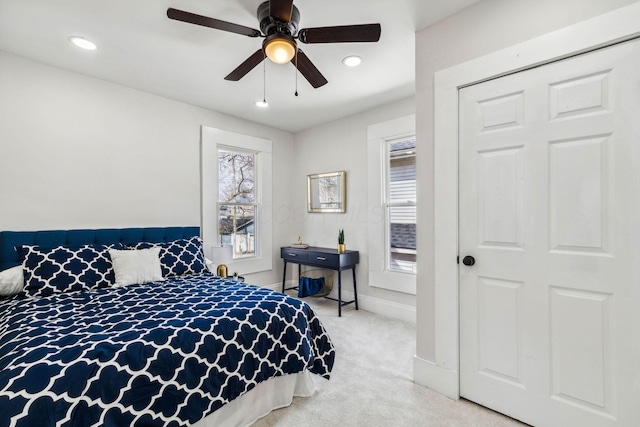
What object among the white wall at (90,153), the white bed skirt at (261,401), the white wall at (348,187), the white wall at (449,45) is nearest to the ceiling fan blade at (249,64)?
the white wall at (449,45)

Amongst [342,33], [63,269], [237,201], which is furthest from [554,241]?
[237,201]

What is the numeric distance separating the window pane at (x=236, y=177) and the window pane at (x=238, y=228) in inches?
5.2

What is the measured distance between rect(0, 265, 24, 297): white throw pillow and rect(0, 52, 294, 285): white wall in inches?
18.9

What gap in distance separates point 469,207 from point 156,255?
8.79ft

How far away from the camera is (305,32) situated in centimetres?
175

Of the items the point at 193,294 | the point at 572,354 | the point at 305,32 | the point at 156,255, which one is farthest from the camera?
the point at 156,255

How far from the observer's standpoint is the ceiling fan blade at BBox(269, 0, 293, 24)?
5.07ft

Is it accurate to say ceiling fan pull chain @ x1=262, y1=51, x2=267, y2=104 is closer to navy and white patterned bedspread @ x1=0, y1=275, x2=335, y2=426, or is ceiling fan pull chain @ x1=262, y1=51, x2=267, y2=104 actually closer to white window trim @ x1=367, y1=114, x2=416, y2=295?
white window trim @ x1=367, y1=114, x2=416, y2=295

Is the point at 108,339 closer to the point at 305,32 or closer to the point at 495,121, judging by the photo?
the point at 305,32

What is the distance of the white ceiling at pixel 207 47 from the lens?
194 cm

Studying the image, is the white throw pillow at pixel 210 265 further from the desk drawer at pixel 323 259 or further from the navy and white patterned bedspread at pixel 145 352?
the desk drawer at pixel 323 259

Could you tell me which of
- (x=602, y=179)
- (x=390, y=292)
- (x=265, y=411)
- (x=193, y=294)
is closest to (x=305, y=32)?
(x=602, y=179)

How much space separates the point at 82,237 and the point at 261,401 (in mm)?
2306

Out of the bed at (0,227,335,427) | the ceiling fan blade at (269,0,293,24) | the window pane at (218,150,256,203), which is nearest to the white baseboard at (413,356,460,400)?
the bed at (0,227,335,427)
